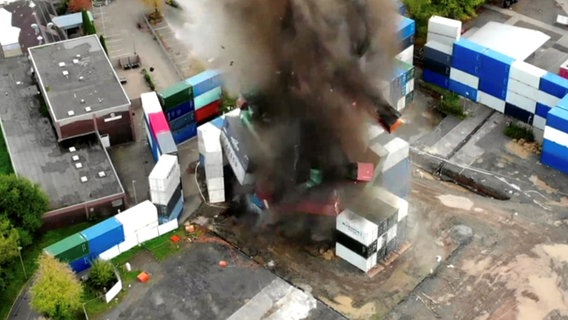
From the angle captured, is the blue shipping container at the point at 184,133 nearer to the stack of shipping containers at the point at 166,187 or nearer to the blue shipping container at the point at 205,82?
the blue shipping container at the point at 205,82

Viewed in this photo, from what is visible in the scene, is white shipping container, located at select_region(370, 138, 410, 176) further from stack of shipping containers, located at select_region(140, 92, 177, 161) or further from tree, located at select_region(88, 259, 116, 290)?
tree, located at select_region(88, 259, 116, 290)

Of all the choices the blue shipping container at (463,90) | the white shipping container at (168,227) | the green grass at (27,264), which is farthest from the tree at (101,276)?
the blue shipping container at (463,90)

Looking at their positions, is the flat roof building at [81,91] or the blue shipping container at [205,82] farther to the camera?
the blue shipping container at [205,82]

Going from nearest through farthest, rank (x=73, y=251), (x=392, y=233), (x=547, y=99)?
(x=73, y=251)
(x=392, y=233)
(x=547, y=99)

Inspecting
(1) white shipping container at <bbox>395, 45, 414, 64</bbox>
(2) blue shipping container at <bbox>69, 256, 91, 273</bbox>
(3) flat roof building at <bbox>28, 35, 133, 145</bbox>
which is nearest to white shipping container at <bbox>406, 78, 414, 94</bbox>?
(1) white shipping container at <bbox>395, 45, 414, 64</bbox>

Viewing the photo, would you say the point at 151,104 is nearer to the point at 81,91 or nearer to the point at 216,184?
the point at 81,91

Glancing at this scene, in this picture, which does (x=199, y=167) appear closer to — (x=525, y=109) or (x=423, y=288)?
(x=423, y=288)

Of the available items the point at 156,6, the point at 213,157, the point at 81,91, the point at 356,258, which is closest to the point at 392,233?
the point at 356,258
